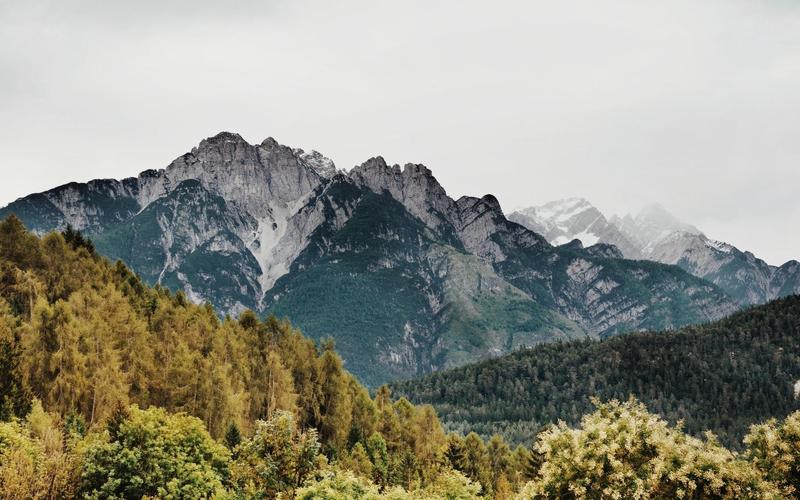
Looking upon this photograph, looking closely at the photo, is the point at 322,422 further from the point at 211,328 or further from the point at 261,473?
the point at 261,473

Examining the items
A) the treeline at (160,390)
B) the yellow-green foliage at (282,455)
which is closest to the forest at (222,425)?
the yellow-green foliage at (282,455)

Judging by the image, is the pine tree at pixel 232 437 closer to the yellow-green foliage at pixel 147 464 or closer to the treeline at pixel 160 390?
the treeline at pixel 160 390

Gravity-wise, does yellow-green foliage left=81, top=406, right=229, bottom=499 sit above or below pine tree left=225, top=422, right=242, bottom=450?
below

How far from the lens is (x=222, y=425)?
8181 centimetres

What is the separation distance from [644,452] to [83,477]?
37.3 metres

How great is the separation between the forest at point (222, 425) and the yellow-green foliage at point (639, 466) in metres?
0.09

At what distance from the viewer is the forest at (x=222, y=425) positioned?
111 feet

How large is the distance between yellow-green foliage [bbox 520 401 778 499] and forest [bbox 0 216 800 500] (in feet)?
0.31

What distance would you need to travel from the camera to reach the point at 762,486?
104 feet

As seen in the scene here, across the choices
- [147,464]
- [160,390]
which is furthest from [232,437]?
[147,464]

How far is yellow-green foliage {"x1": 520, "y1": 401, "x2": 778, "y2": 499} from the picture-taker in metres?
32.1

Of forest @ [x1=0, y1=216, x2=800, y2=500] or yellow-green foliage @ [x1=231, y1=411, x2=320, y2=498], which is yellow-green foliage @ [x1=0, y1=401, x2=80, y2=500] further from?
yellow-green foliage @ [x1=231, y1=411, x2=320, y2=498]

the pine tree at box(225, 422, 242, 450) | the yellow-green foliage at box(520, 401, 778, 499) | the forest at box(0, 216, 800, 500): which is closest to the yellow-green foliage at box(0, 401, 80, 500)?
the forest at box(0, 216, 800, 500)

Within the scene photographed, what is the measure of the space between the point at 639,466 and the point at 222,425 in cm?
6022
